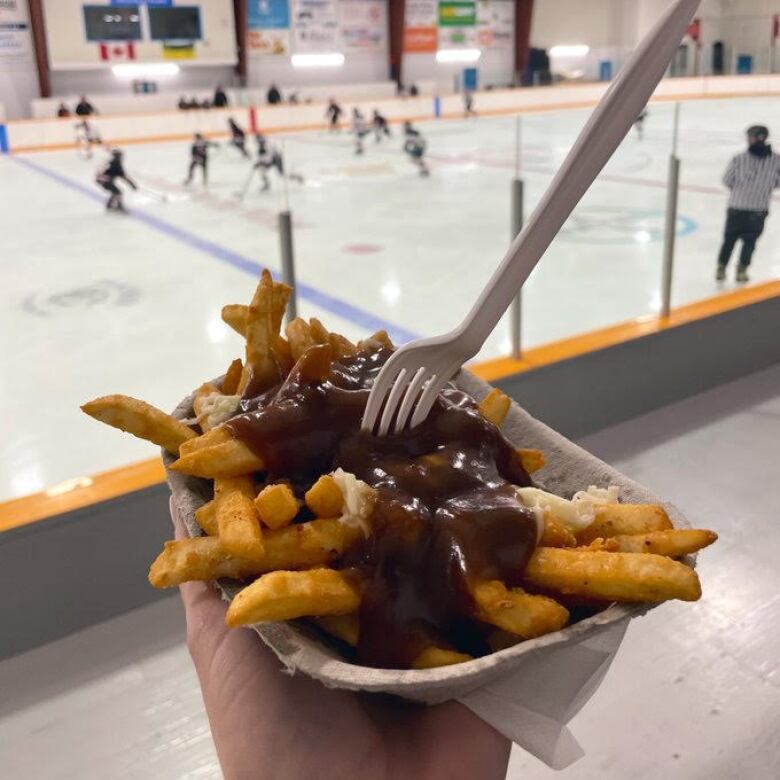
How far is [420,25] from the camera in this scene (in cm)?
2462

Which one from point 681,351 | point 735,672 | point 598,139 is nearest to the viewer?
point 598,139

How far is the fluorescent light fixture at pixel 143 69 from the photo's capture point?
2088cm

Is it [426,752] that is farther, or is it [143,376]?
[143,376]

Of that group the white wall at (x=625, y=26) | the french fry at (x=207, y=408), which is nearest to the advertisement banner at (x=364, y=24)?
the white wall at (x=625, y=26)

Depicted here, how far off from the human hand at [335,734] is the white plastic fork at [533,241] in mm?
313

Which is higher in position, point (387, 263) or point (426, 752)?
point (426, 752)

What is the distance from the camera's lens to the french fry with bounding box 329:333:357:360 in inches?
47.6

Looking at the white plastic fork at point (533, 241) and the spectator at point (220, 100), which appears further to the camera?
the spectator at point (220, 100)

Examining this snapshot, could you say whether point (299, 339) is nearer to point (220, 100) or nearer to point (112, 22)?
point (220, 100)

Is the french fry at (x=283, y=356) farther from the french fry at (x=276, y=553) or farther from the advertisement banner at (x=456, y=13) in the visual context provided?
the advertisement banner at (x=456, y=13)

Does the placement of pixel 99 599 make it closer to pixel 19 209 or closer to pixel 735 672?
pixel 735 672

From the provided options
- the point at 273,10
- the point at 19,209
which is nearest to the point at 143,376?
the point at 19,209

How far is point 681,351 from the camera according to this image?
3852 mm

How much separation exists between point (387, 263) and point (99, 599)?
402 cm
